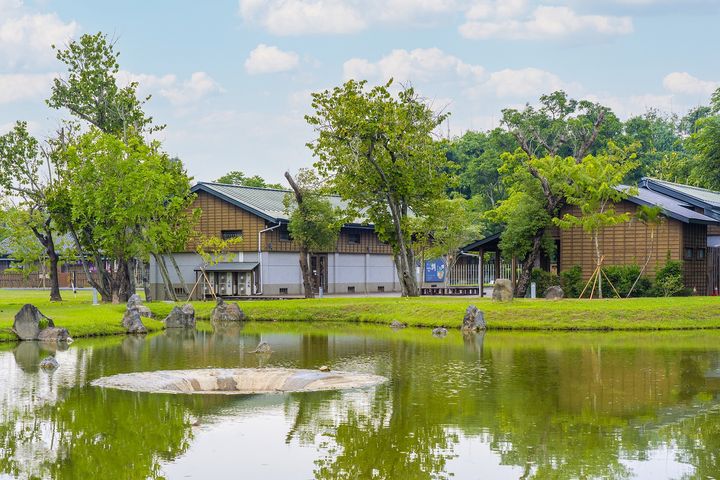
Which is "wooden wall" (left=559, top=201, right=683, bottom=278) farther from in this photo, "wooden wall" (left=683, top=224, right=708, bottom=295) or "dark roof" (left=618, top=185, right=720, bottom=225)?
"wooden wall" (left=683, top=224, right=708, bottom=295)

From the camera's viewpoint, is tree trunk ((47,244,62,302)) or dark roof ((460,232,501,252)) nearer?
dark roof ((460,232,501,252))

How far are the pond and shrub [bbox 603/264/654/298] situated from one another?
1508 centimetres

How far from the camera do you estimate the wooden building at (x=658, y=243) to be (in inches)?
1735

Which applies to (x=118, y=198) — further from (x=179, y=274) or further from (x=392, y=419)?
(x=392, y=419)

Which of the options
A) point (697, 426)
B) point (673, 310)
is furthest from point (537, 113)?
point (697, 426)

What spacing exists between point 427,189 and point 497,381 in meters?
25.1

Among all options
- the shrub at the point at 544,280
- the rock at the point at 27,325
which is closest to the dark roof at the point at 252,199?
the shrub at the point at 544,280

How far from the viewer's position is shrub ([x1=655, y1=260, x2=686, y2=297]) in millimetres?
42781

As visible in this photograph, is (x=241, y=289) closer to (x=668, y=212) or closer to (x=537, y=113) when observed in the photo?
(x=668, y=212)

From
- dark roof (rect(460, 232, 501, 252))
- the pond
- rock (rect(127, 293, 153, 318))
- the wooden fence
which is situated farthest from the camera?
the wooden fence

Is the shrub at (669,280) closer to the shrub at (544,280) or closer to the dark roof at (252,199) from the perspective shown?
the shrub at (544,280)

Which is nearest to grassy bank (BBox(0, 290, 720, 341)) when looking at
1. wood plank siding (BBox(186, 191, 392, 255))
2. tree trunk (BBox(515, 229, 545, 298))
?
tree trunk (BBox(515, 229, 545, 298))

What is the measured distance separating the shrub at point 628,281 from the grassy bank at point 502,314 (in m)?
4.16

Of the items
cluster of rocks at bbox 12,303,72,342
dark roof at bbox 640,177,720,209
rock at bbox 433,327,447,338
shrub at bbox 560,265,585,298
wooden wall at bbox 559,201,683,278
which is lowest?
rock at bbox 433,327,447,338
